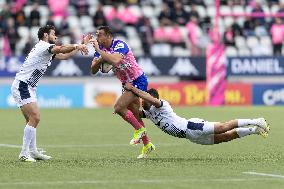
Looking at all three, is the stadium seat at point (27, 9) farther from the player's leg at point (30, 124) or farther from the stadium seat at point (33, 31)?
the player's leg at point (30, 124)

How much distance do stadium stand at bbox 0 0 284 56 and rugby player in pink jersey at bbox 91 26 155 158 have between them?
716 inches

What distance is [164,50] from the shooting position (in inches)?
1374

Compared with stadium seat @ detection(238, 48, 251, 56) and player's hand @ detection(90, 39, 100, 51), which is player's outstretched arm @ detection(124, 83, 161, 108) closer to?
player's hand @ detection(90, 39, 100, 51)

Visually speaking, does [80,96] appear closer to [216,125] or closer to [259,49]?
[259,49]

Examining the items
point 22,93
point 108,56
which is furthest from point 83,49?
point 22,93

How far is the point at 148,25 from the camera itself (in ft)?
114

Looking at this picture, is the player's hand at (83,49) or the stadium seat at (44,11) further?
the stadium seat at (44,11)

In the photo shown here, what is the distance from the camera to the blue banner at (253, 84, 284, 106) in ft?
114

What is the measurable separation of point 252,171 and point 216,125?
1.93 meters

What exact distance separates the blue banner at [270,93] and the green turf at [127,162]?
10447 mm

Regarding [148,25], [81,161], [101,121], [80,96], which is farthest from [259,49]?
[81,161]

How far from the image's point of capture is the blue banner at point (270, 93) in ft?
114

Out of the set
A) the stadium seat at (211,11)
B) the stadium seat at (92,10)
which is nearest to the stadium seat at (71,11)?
the stadium seat at (92,10)

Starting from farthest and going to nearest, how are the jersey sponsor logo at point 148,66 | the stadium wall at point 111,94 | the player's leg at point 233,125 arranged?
the jersey sponsor logo at point 148,66, the stadium wall at point 111,94, the player's leg at point 233,125
